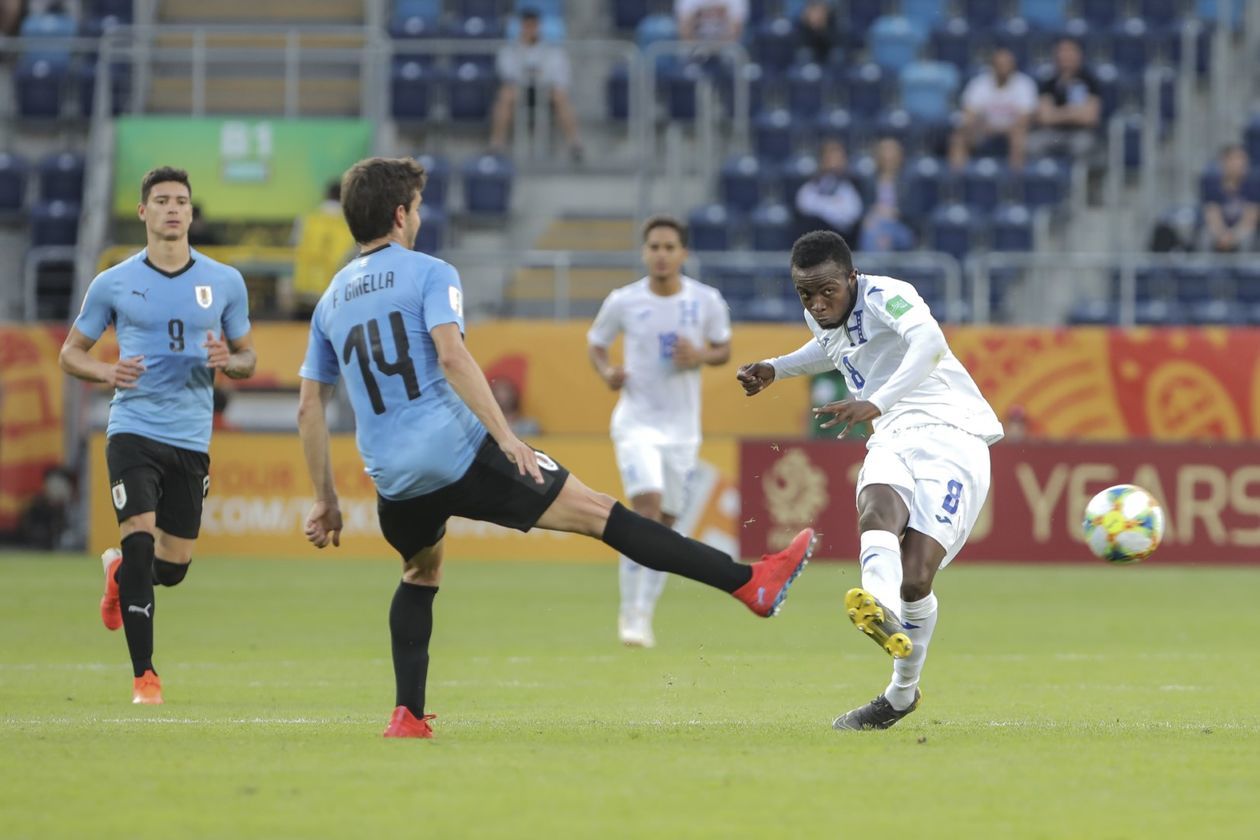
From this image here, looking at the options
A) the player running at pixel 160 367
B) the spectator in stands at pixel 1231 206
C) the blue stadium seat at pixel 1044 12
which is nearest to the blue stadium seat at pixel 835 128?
the blue stadium seat at pixel 1044 12

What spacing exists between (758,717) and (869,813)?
3035 mm

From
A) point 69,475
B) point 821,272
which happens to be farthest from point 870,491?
point 69,475

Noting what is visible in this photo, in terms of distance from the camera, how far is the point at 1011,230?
23.9m

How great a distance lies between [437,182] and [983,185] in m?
6.54

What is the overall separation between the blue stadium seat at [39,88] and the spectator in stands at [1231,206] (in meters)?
14.0

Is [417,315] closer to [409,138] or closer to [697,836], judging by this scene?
[697,836]

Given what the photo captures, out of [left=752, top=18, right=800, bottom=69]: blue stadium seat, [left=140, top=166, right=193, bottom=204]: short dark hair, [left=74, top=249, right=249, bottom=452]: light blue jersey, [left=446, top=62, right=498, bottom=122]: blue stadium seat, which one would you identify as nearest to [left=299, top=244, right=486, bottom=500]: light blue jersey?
[left=74, top=249, right=249, bottom=452]: light blue jersey

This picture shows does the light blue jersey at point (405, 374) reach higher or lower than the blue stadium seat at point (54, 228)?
higher

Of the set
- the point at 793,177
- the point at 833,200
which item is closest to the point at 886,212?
the point at 833,200

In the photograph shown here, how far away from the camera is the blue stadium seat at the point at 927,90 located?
25516 mm

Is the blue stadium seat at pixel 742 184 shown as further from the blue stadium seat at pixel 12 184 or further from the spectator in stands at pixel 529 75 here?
the blue stadium seat at pixel 12 184

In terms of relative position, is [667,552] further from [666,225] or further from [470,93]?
[470,93]

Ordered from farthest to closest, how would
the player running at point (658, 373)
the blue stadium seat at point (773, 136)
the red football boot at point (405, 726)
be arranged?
the blue stadium seat at point (773, 136), the player running at point (658, 373), the red football boot at point (405, 726)

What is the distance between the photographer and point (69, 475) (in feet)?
71.2
